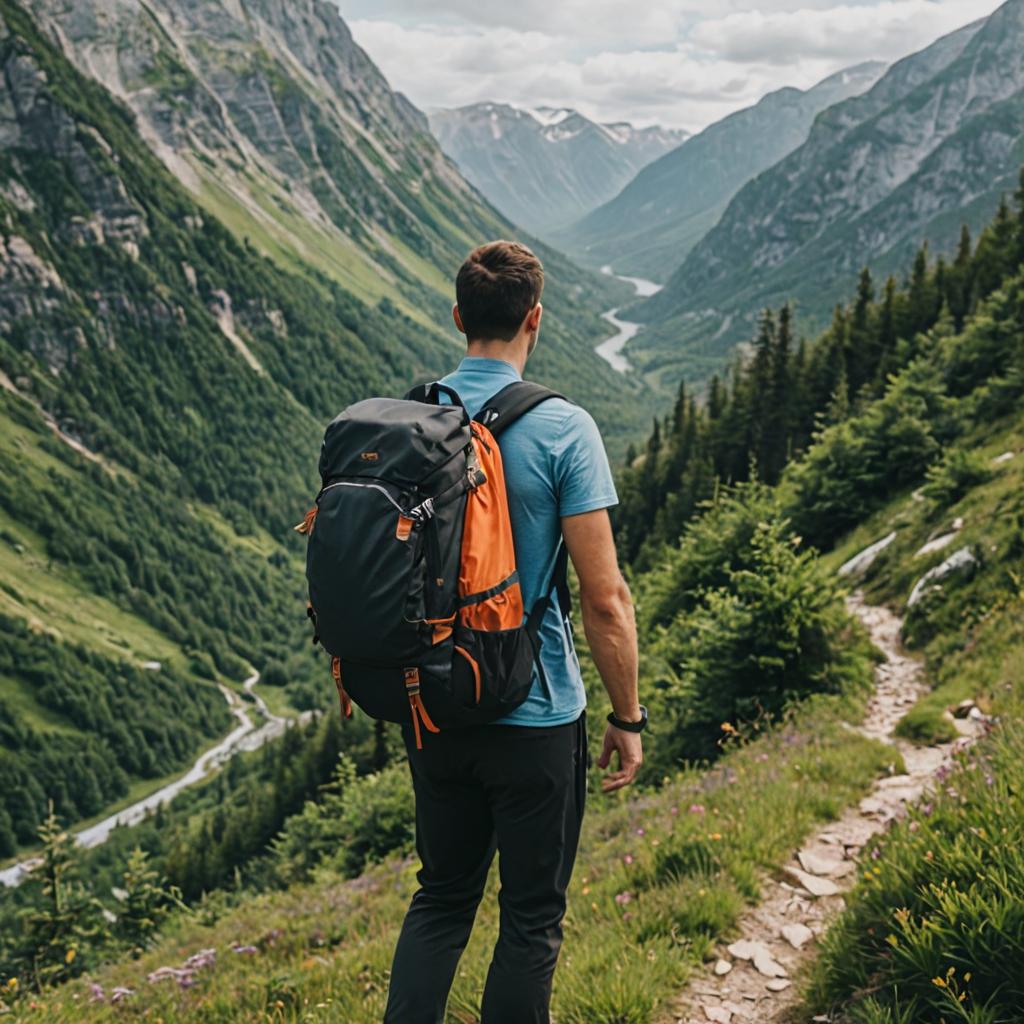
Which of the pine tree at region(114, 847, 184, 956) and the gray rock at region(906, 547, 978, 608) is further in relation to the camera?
the gray rock at region(906, 547, 978, 608)

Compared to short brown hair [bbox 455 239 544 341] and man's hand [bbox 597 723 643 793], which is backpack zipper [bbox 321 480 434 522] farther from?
man's hand [bbox 597 723 643 793]

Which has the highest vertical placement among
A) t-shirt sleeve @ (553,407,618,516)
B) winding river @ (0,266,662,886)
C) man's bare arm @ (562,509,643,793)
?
t-shirt sleeve @ (553,407,618,516)

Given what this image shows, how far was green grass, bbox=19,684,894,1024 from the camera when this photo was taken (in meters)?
4.70

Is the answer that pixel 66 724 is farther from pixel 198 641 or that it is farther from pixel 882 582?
pixel 882 582

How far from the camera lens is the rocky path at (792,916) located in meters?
4.54

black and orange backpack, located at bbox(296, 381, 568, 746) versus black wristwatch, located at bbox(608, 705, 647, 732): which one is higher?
black and orange backpack, located at bbox(296, 381, 568, 746)

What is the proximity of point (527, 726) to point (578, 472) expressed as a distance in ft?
3.39

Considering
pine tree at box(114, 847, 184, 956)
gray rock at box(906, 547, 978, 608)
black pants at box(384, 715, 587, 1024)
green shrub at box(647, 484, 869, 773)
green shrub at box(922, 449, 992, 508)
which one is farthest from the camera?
green shrub at box(922, 449, 992, 508)

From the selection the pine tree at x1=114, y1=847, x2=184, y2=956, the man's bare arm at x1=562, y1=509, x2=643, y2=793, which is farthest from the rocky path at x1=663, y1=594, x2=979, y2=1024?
the pine tree at x1=114, y1=847, x2=184, y2=956

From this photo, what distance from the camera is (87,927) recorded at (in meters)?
12.6

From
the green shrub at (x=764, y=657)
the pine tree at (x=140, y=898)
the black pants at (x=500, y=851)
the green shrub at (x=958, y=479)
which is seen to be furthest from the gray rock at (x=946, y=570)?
the pine tree at (x=140, y=898)

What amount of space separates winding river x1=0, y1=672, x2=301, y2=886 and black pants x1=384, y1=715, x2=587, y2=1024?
13663 cm

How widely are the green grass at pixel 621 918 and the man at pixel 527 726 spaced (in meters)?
1.07

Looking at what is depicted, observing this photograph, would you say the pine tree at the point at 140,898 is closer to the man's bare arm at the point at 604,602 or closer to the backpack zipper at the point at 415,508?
the man's bare arm at the point at 604,602
